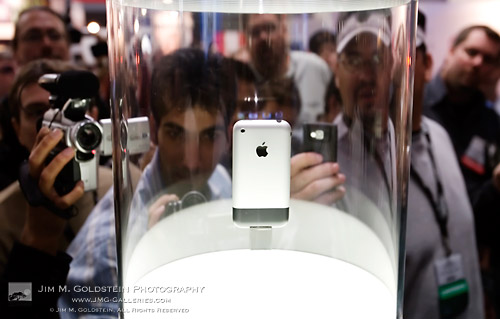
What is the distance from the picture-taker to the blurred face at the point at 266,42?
708 mm

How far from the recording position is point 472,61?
139 centimetres

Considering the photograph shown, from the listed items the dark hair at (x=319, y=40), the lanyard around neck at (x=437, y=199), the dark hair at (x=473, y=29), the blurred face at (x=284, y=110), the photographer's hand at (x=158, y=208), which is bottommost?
the lanyard around neck at (x=437, y=199)

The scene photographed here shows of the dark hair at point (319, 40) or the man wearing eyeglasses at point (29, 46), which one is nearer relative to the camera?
the dark hair at point (319, 40)

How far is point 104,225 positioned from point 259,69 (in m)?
0.44

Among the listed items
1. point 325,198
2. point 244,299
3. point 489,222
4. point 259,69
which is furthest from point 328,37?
point 489,222

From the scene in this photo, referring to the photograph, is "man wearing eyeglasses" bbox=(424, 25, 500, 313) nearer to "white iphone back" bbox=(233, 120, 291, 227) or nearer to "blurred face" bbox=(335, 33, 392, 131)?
"blurred face" bbox=(335, 33, 392, 131)

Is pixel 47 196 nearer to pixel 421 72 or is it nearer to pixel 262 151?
pixel 262 151

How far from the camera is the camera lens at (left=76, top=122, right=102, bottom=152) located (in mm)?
944

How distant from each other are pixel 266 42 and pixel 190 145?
0.15 meters

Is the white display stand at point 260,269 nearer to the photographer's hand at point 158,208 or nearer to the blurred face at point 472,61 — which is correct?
the photographer's hand at point 158,208

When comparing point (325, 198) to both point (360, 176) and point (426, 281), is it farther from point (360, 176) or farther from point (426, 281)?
point (426, 281)

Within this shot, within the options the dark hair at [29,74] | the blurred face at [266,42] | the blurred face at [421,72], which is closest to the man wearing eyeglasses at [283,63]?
the blurred face at [266,42]

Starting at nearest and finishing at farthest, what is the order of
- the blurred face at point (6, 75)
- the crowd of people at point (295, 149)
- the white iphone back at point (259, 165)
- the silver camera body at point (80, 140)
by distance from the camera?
the white iphone back at point (259, 165) → the crowd of people at point (295, 149) → the silver camera body at point (80, 140) → the blurred face at point (6, 75)

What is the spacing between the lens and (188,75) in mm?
734
